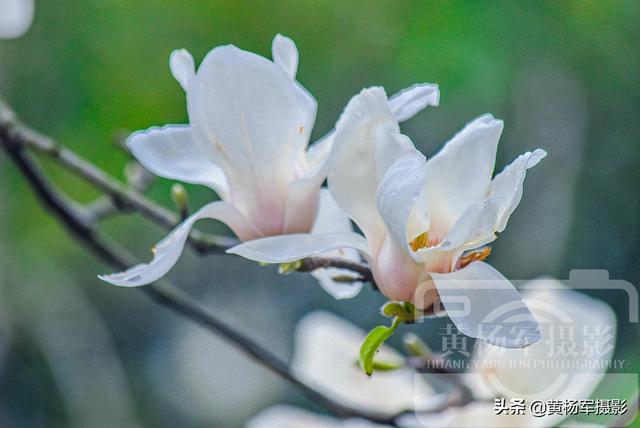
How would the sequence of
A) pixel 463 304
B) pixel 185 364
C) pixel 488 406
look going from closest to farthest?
pixel 463 304
pixel 488 406
pixel 185 364

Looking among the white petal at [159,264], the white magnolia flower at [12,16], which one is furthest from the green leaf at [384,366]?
the white magnolia flower at [12,16]

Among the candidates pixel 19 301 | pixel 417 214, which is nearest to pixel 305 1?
pixel 19 301

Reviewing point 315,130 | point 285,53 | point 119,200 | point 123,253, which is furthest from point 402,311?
point 315,130

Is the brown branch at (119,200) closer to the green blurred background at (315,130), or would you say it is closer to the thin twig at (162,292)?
the thin twig at (162,292)

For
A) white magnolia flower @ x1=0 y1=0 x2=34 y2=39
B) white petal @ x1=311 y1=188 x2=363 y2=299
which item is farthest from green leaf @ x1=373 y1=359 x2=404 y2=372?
white magnolia flower @ x1=0 y1=0 x2=34 y2=39

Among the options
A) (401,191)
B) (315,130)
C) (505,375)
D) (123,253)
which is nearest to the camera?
(401,191)

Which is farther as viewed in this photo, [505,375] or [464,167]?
[505,375]

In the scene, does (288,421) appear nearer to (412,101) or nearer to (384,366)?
(384,366)

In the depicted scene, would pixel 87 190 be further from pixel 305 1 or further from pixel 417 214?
pixel 417 214

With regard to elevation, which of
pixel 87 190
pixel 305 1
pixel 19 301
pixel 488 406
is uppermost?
pixel 305 1
